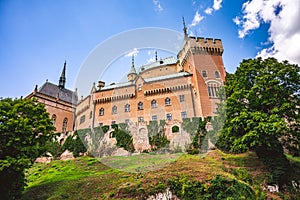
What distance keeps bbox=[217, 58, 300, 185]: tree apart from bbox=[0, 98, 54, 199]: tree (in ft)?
52.5

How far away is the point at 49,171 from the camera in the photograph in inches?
984

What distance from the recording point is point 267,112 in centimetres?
1888

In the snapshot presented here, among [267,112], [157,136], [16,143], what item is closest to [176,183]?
[267,112]

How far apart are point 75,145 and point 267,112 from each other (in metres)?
27.7

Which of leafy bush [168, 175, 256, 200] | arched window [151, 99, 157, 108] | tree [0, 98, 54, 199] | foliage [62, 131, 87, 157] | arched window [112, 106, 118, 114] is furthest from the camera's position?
arched window [112, 106, 118, 114]

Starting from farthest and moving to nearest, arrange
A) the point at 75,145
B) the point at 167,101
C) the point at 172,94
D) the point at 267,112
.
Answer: the point at 172,94 < the point at 167,101 < the point at 75,145 < the point at 267,112

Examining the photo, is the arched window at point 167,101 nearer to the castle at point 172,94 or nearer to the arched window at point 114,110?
the castle at point 172,94

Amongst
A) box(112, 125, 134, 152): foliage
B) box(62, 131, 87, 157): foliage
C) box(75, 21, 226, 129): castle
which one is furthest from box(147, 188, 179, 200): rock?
box(75, 21, 226, 129): castle

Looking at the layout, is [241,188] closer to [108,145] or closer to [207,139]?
[207,139]

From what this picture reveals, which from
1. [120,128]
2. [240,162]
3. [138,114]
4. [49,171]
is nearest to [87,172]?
[49,171]

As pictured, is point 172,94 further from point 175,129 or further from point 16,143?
point 16,143

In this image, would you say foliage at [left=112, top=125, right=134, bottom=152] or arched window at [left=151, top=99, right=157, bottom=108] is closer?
foliage at [left=112, top=125, right=134, bottom=152]

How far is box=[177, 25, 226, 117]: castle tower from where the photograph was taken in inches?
1474

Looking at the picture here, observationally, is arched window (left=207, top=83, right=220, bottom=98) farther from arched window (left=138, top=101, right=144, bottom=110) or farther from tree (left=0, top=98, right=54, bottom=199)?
tree (left=0, top=98, right=54, bottom=199)
